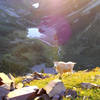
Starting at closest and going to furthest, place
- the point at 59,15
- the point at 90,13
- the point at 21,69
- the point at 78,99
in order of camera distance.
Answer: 1. the point at 78,99
2. the point at 21,69
3. the point at 90,13
4. the point at 59,15

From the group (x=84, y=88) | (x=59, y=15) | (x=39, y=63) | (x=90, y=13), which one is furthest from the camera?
(x=59, y=15)

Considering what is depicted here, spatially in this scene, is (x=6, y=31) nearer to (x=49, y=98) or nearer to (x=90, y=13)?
(x=90, y=13)

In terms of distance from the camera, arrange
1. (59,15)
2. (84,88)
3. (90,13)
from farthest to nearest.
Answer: (59,15) < (90,13) < (84,88)

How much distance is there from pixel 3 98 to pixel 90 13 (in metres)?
107

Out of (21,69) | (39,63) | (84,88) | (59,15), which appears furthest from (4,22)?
(84,88)

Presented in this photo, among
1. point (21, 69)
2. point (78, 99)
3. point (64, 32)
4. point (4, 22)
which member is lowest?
point (78, 99)

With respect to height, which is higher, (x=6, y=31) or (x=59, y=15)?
(x=59, y=15)

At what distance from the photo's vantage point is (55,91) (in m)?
5.70

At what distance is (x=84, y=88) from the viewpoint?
644cm

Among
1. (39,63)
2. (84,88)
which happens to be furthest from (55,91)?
(39,63)

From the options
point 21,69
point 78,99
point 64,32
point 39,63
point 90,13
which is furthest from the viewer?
point 64,32

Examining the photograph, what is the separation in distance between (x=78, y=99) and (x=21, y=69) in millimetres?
37729

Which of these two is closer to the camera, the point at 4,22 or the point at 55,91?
the point at 55,91

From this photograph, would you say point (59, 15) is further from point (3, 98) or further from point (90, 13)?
point (3, 98)
